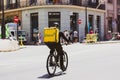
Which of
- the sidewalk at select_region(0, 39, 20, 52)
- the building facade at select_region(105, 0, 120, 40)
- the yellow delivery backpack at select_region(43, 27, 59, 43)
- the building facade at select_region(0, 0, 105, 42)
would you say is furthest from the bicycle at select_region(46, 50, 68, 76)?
the building facade at select_region(105, 0, 120, 40)

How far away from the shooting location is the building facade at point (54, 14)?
48844 mm

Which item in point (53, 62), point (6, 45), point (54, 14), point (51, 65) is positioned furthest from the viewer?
point (54, 14)

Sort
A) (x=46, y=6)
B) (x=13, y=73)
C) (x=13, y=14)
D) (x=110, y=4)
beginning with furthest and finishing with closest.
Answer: (x=110, y=4), (x=13, y=14), (x=46, y=6), (x=13, y=73)

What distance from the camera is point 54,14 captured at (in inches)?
1945

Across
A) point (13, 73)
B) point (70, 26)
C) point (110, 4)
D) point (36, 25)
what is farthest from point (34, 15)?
point (13, 73)

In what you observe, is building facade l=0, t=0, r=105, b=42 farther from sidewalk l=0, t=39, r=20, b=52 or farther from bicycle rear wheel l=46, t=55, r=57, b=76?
bicycle rear wheel l=46, t=55, r=57, b=76

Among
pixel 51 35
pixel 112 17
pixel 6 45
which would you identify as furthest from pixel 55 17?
pixel 51 35

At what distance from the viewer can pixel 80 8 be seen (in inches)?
2012

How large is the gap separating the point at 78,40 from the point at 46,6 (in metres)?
6.08

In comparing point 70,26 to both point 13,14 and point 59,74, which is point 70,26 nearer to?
point 13,14

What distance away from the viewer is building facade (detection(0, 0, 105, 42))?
4884 cm

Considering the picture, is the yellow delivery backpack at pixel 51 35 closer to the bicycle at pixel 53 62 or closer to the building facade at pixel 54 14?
the bicycle at pixel 53 62

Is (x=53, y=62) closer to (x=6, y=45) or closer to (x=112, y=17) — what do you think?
(x=6, y=45)

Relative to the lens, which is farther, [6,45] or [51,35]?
[6,45]
